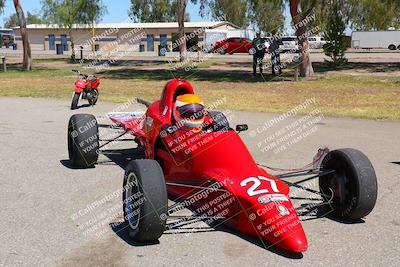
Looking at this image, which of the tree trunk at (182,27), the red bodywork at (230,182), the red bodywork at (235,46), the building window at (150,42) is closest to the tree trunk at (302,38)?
the tree trunk at (182,27)

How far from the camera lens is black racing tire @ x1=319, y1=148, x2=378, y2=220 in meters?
5.32

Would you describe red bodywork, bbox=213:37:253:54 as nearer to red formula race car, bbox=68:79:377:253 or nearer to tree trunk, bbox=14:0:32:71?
tree trunk, bbox=14:0:32:71

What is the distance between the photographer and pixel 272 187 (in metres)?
5.13

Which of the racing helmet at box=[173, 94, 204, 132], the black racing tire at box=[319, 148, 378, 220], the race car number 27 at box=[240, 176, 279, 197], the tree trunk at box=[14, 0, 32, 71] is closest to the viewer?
the race car number 27 at box=[240, 176, 279, 197]

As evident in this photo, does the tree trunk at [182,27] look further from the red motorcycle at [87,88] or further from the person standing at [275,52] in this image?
the red motorcycle at [87,88]

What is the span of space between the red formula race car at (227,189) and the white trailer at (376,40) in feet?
199

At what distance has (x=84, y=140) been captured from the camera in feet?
25.3

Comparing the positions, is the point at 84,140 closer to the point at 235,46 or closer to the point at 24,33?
the point at 24,33

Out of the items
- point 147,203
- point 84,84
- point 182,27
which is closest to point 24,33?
point 182,27

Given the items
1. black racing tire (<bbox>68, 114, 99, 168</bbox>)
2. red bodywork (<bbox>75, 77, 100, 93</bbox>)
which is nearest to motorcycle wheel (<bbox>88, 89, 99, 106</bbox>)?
red bodywork (<bbox>75, 77, 100, 93</bbox>)

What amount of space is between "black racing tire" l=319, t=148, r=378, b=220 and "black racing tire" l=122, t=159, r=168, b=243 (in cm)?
197

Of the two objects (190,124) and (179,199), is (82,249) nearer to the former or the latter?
(179,199)

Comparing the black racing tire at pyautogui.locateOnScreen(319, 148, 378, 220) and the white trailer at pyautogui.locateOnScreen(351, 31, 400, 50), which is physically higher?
the white trailer at pyautogui.locateOnScreen(351, 31, 400, 50)

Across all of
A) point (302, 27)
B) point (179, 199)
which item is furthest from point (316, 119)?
point (302, 27)
